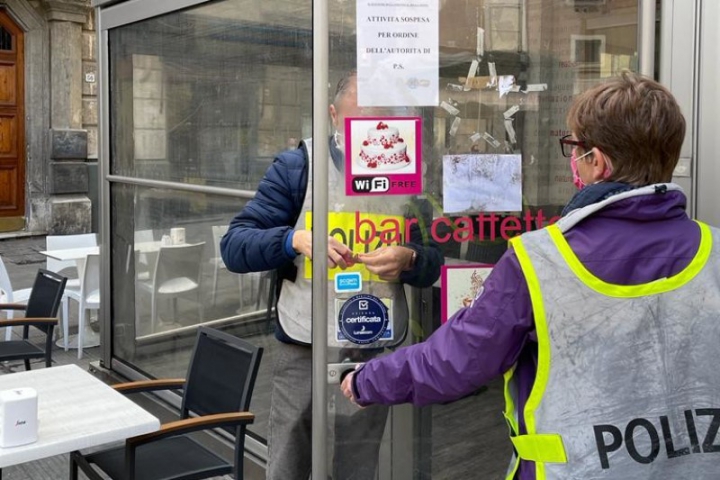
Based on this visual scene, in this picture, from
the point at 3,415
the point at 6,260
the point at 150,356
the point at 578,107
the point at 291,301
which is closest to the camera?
the point at 578,107

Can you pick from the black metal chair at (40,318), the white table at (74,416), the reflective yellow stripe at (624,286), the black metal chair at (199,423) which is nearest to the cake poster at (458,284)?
the reflective yellow stripe at (624,286)

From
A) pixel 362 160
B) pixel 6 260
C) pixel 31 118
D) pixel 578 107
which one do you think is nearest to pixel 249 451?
pixel 362 160

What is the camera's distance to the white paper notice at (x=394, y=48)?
2.35 meters

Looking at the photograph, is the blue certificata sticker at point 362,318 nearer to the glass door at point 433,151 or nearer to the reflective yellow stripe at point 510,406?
the glass door at point 433,151

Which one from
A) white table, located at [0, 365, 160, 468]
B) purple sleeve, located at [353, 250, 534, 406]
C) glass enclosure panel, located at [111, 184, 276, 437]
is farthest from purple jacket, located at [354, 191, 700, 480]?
glass enclosure panel, located at [111, 184, 276, 437]

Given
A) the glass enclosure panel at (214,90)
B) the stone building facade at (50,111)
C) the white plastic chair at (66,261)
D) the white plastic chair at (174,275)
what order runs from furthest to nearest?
1. the stone building facade at (50,111)
2. the white plastic chair at (66,261)
3. the white plastic chair at (174,275)
4. the glass enclosure panel at (214,90)

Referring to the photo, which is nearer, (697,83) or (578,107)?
(578,107)

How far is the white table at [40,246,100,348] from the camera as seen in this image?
21.6 ft

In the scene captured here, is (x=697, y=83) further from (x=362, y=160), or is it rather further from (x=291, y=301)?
(x=291, y=301)

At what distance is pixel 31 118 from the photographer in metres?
13.7

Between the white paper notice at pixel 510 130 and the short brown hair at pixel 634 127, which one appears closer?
the short brown hair at pixel 634 127

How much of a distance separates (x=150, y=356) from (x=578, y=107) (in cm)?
445

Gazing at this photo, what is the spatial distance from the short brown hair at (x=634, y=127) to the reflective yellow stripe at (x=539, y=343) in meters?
0.26

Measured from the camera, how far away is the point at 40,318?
4.86 metres
